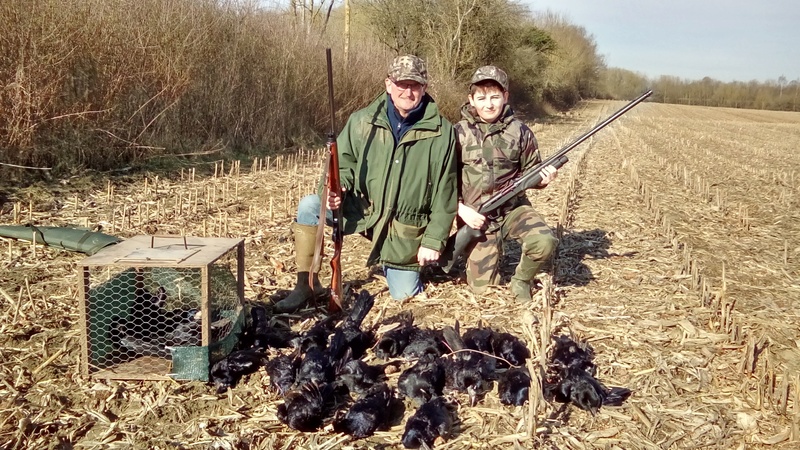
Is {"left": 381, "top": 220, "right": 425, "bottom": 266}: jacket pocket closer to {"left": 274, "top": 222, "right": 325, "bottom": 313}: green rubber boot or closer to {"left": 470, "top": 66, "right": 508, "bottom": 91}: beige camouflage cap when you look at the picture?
{"left": 274, "top": 222, "right": 325, "bottom": 313}: green rubber boot

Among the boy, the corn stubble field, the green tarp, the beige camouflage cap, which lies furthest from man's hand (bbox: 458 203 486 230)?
the green tarp

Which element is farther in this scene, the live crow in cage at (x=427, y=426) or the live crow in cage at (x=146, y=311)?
the live crow in cage at (x=146, y=311)

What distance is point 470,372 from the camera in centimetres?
362

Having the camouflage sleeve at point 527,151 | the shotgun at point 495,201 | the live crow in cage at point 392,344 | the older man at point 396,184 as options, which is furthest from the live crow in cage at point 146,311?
the camouflage sleeve at point 527,151

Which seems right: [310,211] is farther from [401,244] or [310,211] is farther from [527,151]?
[527,151]

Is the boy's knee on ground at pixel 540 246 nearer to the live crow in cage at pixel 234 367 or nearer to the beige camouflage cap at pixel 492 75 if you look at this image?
the beige camouflage cap at pixel 492 75

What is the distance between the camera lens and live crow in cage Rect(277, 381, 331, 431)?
319 centimetres

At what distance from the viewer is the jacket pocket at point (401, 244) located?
496 centimetres

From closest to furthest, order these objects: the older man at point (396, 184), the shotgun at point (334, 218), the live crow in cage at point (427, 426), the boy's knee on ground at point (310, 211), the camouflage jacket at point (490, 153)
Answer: the live crow in cage at point (427, 426)
the shotgun at point (334, 218)
the older man at point (396, 184)
the boy's knee on ground at point (310, 211)
the camouflage jacket at point (490, 153)

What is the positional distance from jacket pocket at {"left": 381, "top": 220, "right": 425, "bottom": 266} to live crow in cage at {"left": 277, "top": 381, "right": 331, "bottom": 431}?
1775 millimetres

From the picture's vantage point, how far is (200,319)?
387cm

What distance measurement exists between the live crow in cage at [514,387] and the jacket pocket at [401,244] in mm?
1595

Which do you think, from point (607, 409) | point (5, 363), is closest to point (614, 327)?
point (607, 409)

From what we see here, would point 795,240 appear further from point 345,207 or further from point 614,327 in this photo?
point 345,207
